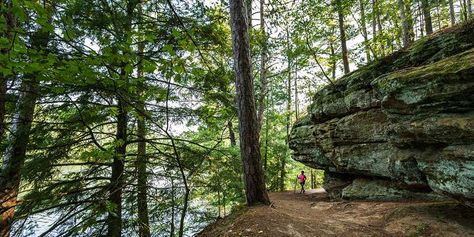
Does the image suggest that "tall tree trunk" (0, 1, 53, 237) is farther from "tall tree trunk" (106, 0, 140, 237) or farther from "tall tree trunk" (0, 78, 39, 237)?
"tall tree trunk" (106, 0, 140, 237)

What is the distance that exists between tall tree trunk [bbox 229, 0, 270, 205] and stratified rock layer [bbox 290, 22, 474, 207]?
12.3ft

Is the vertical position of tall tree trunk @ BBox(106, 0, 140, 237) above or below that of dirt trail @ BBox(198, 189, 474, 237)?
above

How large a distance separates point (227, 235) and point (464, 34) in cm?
860

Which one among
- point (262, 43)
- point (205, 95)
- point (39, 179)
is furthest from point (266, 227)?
point (262, 43)

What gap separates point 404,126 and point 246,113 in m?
4.13

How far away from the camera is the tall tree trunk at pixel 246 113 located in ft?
20.4

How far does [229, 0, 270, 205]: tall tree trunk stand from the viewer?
245 inches

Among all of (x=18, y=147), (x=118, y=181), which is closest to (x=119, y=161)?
(x=18, y=147)

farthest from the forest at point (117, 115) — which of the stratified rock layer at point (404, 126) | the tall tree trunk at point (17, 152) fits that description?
the stratified rock layer at point (404, 126)

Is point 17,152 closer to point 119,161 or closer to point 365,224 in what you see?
point 119,161

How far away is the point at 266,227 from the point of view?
4.79m

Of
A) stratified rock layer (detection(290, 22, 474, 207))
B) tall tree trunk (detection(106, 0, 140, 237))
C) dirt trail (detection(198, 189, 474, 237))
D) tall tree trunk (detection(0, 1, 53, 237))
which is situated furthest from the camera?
stratified rock layer (detection(290, 22, 474, 207))

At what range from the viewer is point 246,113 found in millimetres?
6273

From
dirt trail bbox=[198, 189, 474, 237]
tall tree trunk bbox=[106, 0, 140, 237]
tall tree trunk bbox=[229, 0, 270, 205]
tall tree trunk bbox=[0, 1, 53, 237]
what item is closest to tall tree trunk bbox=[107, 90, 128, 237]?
tall tree trunk bbox=[106, 0, 140, 237]
